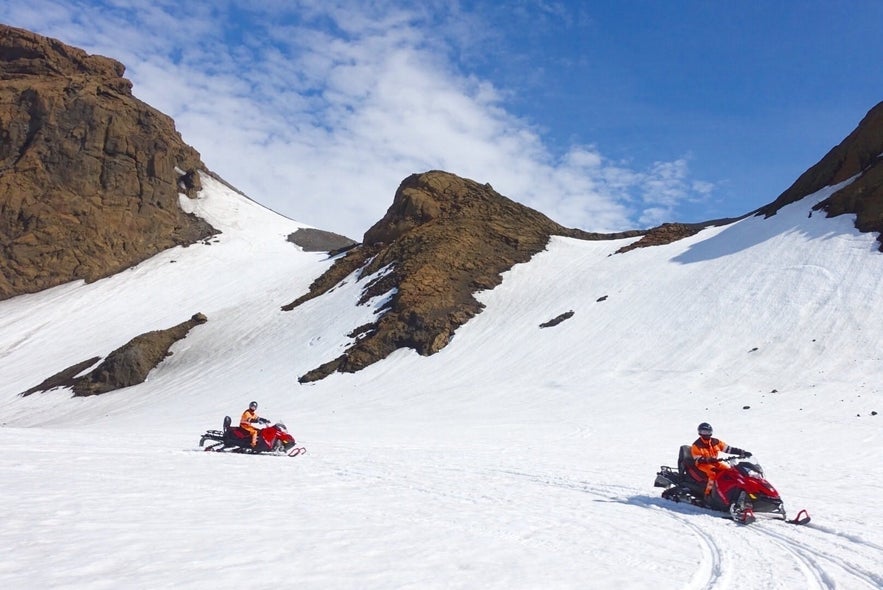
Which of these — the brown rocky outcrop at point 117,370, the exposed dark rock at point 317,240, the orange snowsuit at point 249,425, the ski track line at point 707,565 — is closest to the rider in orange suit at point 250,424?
the orange snowsuit at point 249,425

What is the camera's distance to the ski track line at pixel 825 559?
6059 millimetres

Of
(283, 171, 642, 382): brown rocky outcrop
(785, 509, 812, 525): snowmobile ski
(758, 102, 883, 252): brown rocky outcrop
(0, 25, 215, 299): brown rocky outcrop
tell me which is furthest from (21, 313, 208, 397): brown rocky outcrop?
(758, 102, 883, 252): brown rocky outcrop

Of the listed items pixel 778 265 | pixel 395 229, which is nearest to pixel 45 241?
pixel 395 229

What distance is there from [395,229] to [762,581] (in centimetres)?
5037

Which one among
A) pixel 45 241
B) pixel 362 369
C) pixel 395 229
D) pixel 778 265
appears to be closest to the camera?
pixel 778 265

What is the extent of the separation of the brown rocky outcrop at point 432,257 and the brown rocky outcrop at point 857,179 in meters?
15.6

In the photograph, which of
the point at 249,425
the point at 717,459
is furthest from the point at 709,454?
the point at 249,425

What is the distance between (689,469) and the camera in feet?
34.4

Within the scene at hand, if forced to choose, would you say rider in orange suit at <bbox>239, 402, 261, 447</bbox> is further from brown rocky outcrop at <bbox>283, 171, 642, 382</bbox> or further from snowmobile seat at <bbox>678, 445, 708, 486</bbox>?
brown rocky outcrop at <bbox>283, 171, 642, 382</bbox>

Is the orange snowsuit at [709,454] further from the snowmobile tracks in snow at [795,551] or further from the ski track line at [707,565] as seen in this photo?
the ski track line at [707,565]

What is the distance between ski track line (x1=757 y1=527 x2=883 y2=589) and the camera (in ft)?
19.9

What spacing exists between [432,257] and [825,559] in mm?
39707

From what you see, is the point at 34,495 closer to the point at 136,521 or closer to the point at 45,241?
the point at 136,521

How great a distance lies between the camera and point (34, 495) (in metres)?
8.27
